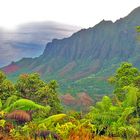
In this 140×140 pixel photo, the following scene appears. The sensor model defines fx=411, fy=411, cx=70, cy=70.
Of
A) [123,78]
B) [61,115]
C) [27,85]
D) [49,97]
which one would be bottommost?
[49,97]

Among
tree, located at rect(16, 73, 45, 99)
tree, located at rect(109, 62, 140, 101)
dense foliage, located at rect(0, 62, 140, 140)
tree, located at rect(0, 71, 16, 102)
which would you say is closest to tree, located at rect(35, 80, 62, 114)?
dense foliage, located at rect(0, 62, 140, 140)

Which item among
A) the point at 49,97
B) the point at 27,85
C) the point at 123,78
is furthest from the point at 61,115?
the point at 49,97

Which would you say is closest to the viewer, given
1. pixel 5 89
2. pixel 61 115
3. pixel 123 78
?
pixel 61 115

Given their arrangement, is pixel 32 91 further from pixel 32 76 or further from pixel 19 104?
pixel 19 104

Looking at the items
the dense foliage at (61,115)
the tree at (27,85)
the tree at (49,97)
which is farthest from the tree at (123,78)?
the tree at (27,85)

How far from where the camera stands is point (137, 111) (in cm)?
2273

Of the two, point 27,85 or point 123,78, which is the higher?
point 123,78

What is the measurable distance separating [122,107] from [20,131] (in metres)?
6.99

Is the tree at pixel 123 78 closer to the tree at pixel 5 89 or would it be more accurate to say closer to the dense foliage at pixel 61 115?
the dense foliage at pixel 61 115

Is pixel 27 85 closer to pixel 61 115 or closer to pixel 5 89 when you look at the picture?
pixel 5 89

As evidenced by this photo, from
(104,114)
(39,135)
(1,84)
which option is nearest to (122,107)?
(104,114)

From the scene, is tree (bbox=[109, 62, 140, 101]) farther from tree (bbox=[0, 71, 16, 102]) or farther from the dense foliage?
tree (bbox=[0, 71, 16, 102])

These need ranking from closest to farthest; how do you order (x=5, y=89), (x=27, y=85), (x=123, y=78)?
(x=5, y=89) → (x=27, y=85) → (x=123, y=78)

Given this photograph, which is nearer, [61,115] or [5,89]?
[61,115]
